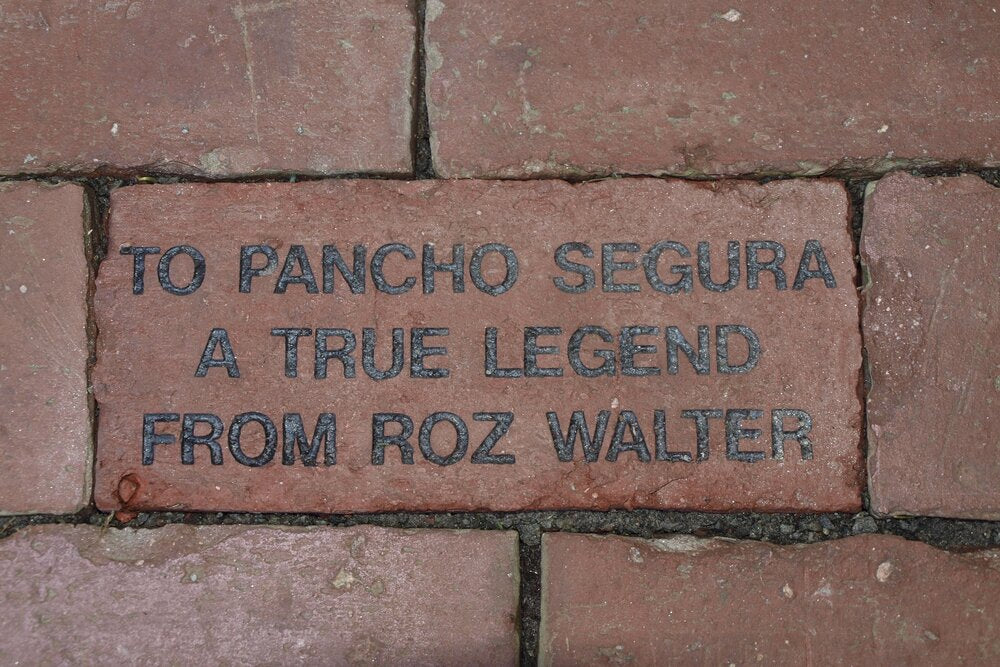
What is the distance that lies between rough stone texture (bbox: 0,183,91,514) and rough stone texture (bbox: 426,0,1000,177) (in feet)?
2.91

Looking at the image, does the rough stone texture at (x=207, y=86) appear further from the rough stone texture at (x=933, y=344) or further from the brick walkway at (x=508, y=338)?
the rough stone texture at (x=933, y=344)

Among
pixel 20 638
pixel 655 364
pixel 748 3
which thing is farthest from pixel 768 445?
pixel 20 638

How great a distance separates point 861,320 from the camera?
1.66 meters

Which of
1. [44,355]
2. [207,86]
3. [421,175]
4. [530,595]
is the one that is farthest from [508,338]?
[44,355]

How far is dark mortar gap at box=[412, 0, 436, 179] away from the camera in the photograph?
5.71 feet

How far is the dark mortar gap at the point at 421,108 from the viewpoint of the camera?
1739 millimetres

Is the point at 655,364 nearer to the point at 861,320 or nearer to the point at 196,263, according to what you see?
the point at 861,320

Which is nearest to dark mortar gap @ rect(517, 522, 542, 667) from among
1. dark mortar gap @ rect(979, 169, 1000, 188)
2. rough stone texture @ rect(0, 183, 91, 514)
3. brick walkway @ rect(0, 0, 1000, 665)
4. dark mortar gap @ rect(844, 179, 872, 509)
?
brick walkway @ rect(0, 0, 1000, 665)

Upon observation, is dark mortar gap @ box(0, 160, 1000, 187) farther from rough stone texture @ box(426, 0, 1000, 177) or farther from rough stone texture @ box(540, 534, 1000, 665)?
rough stone texture @ box(540, 534, 1000, 665)

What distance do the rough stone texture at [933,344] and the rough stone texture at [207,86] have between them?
1.15m

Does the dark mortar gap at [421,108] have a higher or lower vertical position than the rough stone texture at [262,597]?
higher

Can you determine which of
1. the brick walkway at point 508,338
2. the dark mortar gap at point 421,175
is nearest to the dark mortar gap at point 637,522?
the brick walkway at point 508,338

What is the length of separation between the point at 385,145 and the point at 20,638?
137 cm

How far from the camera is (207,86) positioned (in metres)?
1.74
